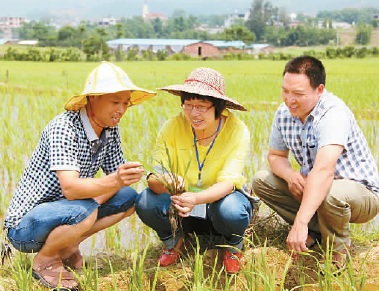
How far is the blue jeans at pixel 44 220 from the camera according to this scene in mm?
2146

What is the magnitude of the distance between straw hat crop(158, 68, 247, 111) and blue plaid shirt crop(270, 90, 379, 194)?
0.27 metres

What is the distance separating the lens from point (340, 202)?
2.29 meters

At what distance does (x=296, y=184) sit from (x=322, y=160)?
216mm

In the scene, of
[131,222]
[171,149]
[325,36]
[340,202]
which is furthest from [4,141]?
[325,36]

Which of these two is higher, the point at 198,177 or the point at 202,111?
the point at 202,111

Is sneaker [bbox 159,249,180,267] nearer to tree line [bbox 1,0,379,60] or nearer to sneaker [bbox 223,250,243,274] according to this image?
sneaker [bbox 223,250,243,274]

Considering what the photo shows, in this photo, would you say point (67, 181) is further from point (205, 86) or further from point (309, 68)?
point (309, 68)

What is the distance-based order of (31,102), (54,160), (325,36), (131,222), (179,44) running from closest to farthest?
(54,160) → (131,222) → (31,102) → (179,44) → (325,36)

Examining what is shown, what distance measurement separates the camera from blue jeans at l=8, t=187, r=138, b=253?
2.15m

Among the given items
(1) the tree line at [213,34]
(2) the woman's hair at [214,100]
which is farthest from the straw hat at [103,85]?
(1) the tree line at [213,34]

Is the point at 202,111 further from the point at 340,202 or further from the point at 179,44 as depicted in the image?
the point at 179,44

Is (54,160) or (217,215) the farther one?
(217,215)

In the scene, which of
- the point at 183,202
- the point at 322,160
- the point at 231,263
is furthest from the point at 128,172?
the point at 322,160

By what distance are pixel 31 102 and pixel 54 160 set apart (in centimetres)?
449
